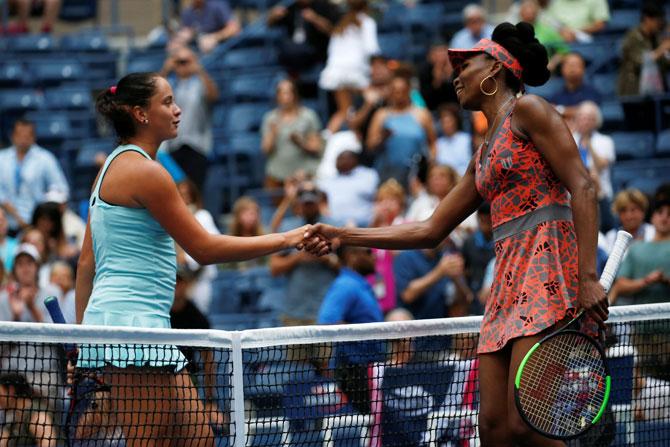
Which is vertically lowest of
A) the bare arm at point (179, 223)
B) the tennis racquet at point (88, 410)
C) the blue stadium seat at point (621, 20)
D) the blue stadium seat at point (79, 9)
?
the tennis racquet at point (88, 410)

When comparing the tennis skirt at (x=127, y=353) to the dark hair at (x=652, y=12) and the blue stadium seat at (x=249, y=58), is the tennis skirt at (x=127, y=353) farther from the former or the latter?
the blue stadium seat at (x=249, y=58)

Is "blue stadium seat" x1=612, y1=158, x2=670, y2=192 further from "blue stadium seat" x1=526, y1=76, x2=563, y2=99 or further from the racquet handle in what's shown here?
the racquet handle

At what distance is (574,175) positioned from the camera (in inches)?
190

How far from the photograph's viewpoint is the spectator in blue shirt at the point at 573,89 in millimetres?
11656

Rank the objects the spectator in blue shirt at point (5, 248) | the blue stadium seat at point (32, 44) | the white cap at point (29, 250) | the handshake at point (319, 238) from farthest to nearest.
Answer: the blue stadium seat at point (32, 44) < the spectator in blue shirt at point (5, 248) < the white cap at point (29, 250) < the handshake at point (319, 238)

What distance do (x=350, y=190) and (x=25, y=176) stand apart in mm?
3398

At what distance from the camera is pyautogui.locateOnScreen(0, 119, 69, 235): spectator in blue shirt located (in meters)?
12.6

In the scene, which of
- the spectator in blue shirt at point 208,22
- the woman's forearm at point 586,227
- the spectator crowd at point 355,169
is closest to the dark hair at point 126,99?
the woman's forearm at point 586,227

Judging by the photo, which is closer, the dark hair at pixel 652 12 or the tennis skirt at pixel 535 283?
the tennis skirt at pixel 535 283

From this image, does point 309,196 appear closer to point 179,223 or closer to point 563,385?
point 179,223

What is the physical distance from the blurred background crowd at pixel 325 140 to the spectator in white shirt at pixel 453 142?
0.07 feet

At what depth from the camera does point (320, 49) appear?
14.4m

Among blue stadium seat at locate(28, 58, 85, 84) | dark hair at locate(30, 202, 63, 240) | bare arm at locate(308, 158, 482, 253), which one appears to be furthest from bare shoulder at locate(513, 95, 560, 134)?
blue stadium seat at locate(28, 58, 85, 84)

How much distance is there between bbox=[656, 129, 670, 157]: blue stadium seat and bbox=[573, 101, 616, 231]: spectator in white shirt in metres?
1.40
